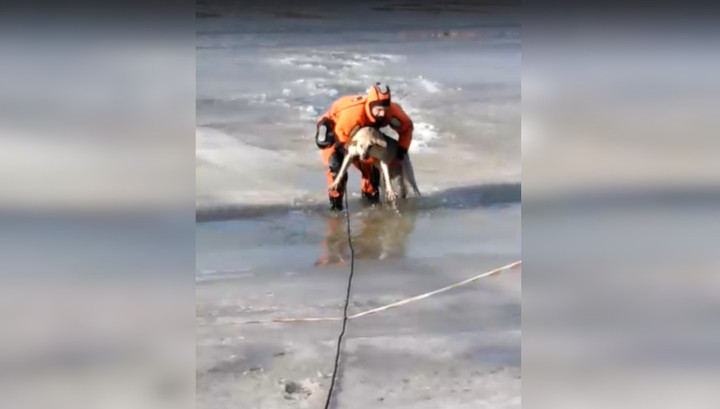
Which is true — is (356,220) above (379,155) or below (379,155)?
below

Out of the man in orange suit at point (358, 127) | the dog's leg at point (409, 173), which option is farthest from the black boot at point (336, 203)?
the dog's leg at point (409, 173)

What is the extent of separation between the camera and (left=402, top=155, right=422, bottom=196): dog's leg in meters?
1.63

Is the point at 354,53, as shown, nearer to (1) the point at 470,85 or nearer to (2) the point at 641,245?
(1) the point at 470,85

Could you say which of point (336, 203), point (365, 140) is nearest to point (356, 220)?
point (336, 203)

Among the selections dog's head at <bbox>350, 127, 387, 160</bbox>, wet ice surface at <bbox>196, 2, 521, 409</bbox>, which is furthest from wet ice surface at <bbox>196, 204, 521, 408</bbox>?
dog's head at <bbox>350, 127, 387, 160</bbox>

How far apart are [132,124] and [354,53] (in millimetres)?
424

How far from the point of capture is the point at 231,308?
5.02 feet

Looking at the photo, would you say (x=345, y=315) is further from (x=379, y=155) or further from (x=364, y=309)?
(x=379, y=155)

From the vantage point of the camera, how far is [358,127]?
1604 millimetres

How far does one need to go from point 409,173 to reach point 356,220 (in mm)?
135

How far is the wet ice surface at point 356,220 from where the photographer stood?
1.50 metres

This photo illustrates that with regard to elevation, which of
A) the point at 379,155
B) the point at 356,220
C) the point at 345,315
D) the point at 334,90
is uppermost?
the point at 334,90

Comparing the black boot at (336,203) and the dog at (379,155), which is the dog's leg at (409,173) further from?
the black boot at (336,203)

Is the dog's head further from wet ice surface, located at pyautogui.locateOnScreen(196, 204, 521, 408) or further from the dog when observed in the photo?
wet ice surface, located at pyautogui.locateOnScreen(196, 204, 521, 408)
